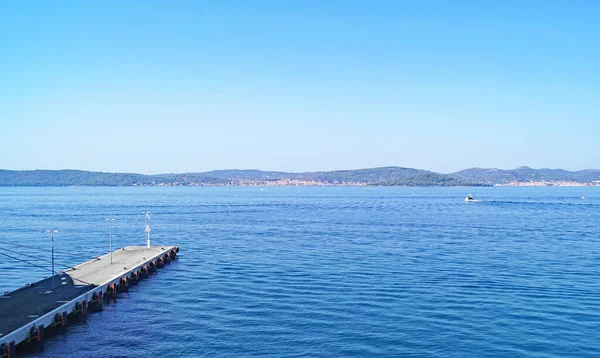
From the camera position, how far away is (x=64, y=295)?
3077 centimetres

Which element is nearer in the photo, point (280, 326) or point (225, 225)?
point (280, 326)

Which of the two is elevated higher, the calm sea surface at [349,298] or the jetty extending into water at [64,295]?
the jetty extending into water at [64,295]

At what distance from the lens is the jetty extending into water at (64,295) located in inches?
952

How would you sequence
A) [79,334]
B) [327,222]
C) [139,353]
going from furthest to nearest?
[327,222], [79,334], [139,353]

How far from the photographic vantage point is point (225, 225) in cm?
8012

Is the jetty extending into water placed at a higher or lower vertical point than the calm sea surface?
higher

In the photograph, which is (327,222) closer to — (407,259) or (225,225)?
(225,225)

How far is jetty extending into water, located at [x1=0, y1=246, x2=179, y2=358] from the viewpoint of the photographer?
952 inches

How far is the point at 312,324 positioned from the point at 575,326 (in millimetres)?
13867

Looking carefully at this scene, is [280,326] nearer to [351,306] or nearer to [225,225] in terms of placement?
[351,306]

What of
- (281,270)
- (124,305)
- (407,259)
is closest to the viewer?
(124,305)

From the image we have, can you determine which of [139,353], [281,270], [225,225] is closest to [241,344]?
[139,353]

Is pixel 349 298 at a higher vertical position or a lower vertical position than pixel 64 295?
lower

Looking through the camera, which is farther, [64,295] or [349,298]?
[349,298]
